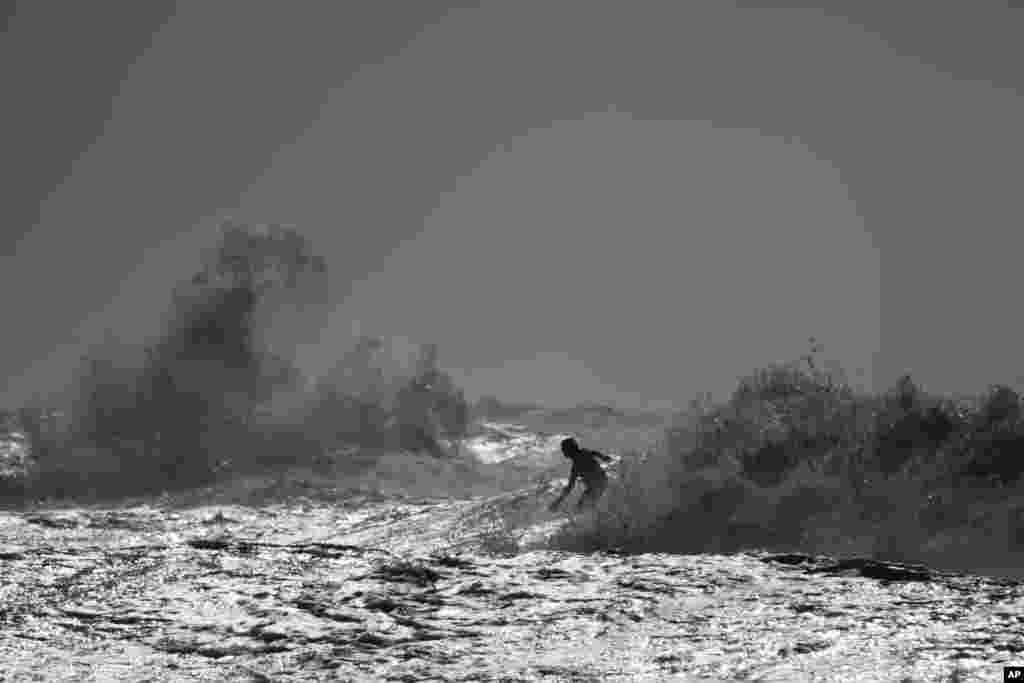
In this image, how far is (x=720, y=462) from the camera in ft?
40.5

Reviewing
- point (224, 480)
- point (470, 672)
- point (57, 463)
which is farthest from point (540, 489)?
point (57, 463)

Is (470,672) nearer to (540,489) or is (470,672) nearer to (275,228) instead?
(540,489)

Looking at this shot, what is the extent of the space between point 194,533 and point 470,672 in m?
11.5

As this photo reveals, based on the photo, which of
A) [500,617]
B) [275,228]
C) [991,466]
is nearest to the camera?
[500,617]

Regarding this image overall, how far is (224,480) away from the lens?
27.0m

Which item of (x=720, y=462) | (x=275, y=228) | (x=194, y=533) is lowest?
(x=194, y=533)

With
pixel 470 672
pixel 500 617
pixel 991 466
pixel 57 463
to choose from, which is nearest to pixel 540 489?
Result: pixel 991 466

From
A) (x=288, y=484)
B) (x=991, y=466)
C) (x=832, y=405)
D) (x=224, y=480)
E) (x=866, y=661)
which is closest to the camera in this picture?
(x=866, y=661)

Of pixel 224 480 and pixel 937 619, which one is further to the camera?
pixel 224 480

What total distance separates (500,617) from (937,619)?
2.61 metres

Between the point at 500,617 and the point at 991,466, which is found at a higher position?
the point at 991,466

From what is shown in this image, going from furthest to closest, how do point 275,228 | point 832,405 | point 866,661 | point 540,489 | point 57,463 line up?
point 275,228
point 57,463
point 540,489
point 832,405
point 866,661

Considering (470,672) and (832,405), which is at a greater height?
(832,405)

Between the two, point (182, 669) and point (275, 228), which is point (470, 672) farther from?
point (275, 228)
